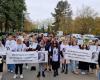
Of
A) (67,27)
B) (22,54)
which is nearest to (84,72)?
(22,54)

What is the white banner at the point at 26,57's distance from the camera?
48.6ft

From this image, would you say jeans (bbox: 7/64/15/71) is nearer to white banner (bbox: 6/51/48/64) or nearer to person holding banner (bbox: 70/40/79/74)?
white banner (bbox: 6/51/48/64)

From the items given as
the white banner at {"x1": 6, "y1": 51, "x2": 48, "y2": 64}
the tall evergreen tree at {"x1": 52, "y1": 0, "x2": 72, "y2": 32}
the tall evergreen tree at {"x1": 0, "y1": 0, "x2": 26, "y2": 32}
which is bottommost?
the white banner at {"x1": 6, "y1": 51, "x2": 48, "y2": 64}

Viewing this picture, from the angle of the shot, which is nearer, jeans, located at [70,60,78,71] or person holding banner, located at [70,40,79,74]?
person holding banner, located at [70,40,79,74]

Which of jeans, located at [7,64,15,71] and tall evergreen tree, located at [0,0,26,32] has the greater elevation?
tall evergreen tree, located at [0,0,26,32]

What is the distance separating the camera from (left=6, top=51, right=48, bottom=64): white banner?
14.8 m

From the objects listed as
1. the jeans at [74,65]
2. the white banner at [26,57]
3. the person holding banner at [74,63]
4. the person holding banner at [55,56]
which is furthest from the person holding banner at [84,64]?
the white banner at [26,57]

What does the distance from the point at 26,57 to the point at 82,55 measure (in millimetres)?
2684

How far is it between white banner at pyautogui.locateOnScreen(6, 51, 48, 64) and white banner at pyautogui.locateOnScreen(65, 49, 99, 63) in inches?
68.7

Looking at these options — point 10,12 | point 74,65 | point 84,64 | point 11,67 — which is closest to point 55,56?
point 84,64

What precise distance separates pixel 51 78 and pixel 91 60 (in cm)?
200

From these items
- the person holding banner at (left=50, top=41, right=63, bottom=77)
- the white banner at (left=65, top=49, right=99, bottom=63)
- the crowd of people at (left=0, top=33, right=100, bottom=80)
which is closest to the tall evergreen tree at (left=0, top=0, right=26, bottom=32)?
the crowd of people at (left=0, top=33, right=100, bottom=80)

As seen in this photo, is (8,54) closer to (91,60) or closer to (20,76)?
(20,76)

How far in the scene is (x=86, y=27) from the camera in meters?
88.7
